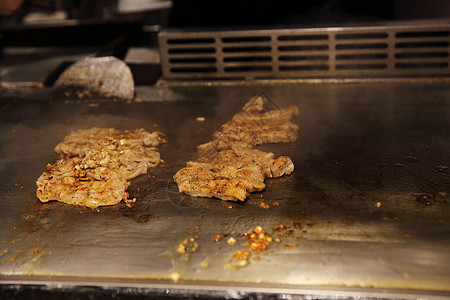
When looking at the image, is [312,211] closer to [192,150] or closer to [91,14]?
[192,150]

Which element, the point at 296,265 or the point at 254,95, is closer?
the point at 296,265

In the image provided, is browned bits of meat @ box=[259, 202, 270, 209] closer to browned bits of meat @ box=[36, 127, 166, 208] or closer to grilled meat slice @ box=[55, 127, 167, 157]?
browned bits of meat @ box=[36, 127, 166, 208]

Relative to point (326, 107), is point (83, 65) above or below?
above

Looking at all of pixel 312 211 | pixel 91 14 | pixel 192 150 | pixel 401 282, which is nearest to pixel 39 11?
pixel 91 14

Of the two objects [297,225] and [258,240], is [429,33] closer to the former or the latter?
[297,225]

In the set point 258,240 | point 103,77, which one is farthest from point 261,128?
point 103,77

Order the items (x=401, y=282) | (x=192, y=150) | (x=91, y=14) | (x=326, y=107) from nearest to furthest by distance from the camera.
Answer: (x=401, y=282) < (x=192, y=150) < (x=326, y=107) < (x=91, y=14)

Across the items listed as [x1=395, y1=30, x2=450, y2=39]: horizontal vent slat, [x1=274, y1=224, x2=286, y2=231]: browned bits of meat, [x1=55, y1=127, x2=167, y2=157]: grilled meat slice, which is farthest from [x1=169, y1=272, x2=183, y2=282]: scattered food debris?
[x1=395, y1=30, x2=450, y2=39]: horizontal vent slat
